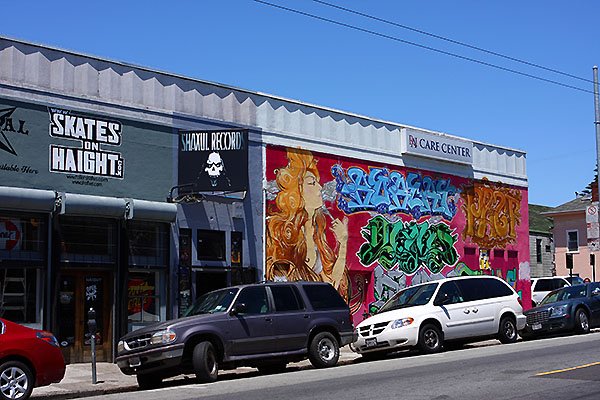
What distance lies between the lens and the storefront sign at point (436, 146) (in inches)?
1113

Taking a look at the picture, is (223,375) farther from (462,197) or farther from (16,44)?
(462,197)

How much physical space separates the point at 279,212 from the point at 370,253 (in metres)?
4.17

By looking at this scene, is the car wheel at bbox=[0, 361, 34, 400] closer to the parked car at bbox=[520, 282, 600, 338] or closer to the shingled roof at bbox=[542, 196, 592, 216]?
the parked car at bbox=[520, 282, 600, 338]

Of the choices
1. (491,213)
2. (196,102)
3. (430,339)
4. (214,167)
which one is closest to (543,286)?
(491,213)

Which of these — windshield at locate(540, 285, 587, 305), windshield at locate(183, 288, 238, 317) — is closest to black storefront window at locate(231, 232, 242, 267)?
windshield at locate(183, 288, 238, 317)

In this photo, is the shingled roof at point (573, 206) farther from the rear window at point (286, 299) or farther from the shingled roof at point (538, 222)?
the rear window at point (286, 299)

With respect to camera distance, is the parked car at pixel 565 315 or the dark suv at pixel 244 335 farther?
the parked car at pixel 565 315

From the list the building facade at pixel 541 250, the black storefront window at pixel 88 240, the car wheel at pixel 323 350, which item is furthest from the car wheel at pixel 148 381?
the building facade at pixel 541 250

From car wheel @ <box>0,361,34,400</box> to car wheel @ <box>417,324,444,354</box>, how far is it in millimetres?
9169

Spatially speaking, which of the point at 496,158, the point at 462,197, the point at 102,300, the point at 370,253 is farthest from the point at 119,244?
the point at 496,158

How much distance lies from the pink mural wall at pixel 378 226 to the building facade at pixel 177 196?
0.18 ft

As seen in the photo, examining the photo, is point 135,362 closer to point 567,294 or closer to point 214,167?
point 214,167

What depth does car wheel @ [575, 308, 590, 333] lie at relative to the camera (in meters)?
24.0

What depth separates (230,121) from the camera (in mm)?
23109
